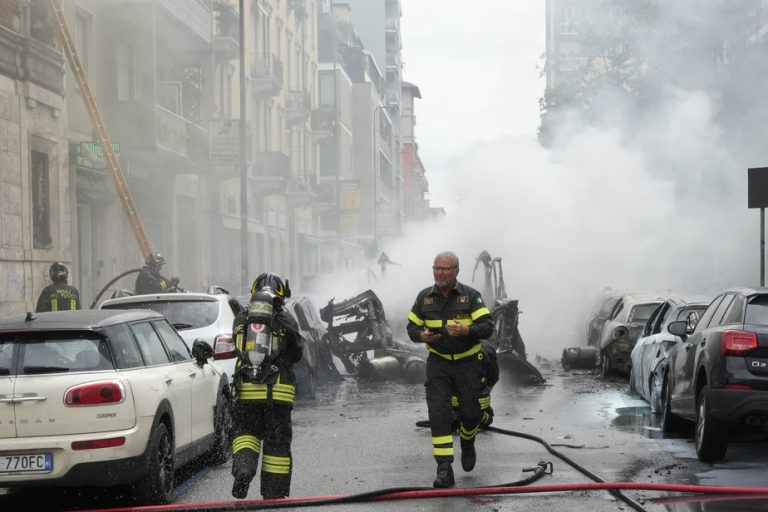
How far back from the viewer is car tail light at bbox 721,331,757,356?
9.29 metres

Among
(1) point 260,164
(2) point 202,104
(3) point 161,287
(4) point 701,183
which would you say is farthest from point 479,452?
(1) point 260,164

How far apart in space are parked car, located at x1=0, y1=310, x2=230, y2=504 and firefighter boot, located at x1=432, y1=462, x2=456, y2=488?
1.77 meters

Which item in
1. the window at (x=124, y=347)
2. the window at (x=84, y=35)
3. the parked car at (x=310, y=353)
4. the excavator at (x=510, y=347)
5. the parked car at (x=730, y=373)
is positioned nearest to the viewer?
the window at (x=124, y=347)

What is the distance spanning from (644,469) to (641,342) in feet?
17.6

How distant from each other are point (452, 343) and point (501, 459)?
1566mm

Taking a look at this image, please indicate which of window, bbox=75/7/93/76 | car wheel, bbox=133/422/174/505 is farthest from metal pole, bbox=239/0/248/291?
car wheel, bbox=133/422/174/505

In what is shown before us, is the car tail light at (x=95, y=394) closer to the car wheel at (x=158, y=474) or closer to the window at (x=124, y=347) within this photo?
the window at (x=124, y=347)

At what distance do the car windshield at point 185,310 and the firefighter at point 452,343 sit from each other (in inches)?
164

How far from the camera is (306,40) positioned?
2383 inches

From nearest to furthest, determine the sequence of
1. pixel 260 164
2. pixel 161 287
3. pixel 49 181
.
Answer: pixel 161 287 < pixel 49 181 < pixel 260 164

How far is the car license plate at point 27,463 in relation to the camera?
762 cm

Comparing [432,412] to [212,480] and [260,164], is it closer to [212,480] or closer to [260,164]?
[212,480]

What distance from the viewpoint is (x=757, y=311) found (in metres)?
9.55

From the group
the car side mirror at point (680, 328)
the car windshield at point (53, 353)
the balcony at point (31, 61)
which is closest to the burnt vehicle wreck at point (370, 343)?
the balcony at point (31, 61)
